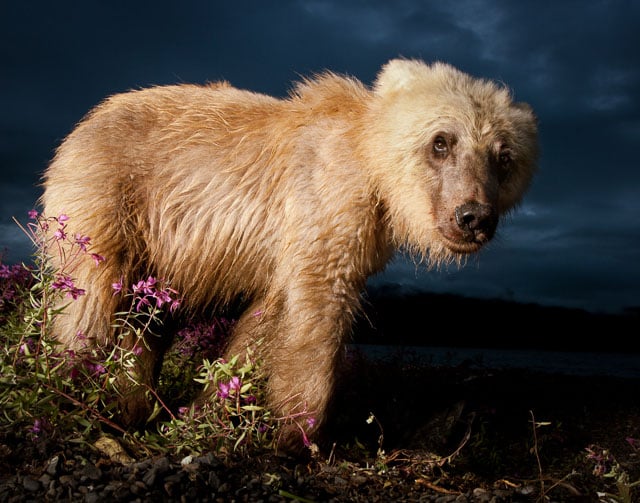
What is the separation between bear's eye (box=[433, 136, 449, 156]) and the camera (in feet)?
12.4

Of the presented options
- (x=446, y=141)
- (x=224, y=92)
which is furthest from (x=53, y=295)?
(x=446, y=141)

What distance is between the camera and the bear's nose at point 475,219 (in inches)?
141

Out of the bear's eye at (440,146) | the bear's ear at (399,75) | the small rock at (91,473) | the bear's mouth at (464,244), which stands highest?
the bear's ear at (399,75)

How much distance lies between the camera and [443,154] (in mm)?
3789

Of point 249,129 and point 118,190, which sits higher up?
point 249,129

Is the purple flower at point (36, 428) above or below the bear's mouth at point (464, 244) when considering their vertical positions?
below

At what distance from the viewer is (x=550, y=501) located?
344 centimetres

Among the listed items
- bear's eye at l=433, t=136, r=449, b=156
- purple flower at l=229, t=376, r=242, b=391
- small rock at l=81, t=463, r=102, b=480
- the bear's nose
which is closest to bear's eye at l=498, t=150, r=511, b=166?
bear's eye at l=433, t=136, r=449, b=156

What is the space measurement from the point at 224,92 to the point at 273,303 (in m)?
1.63

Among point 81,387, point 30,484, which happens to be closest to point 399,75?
point 81,387

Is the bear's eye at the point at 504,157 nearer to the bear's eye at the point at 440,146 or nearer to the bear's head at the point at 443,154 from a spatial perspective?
the bear's head at the point at 443,154

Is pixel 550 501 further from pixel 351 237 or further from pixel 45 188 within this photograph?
pixel 45 188

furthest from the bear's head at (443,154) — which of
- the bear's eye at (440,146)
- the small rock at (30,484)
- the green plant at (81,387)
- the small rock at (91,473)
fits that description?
the small rock at (30,484)

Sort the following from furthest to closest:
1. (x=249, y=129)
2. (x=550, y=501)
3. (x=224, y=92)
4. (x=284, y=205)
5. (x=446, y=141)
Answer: (x=224, y=92)
(x=249, y=129)
(x=284, y=205)
(x=446, y=141)
(x=550, y=501)
